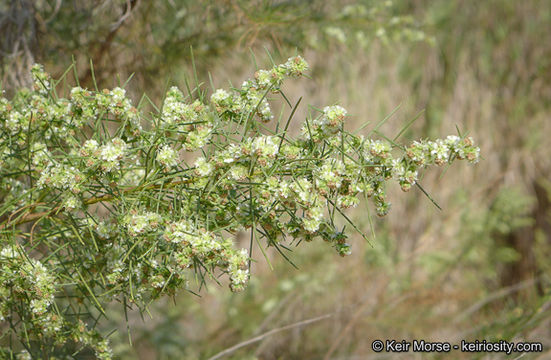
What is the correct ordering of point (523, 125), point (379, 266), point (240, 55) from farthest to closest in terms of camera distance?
point (523, 125), point (379, 266), point (240, 55)

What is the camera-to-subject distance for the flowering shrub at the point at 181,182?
0.72 metres

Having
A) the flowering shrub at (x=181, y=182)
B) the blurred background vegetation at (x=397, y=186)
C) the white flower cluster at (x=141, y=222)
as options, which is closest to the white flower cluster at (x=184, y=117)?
the flowering shrub at (x=181, y=182)

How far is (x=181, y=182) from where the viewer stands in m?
0.78

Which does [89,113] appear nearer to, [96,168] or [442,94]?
[96,168]

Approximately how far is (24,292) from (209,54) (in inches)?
42.3

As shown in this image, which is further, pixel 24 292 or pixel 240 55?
pixel 240 55

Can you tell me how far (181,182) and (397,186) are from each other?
2212mm

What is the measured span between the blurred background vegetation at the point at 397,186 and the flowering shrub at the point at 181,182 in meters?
0.79

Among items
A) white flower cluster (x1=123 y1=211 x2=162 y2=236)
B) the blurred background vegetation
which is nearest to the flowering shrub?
white flower cluster (x1=123 y1=211 x2=162 y2=236)

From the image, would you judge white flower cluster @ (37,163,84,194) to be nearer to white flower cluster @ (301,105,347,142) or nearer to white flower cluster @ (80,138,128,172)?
white flower cluster @ (80,138,128,172)

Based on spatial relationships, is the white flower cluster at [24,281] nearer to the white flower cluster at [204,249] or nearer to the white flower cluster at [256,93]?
the white flower cluster at [204,249]

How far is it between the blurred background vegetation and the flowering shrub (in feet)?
2.61

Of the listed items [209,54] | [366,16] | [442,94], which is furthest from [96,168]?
[442,94]

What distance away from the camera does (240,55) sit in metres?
1.88
